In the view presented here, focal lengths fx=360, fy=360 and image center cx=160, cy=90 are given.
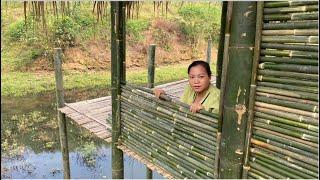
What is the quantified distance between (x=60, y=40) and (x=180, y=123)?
42.4ft

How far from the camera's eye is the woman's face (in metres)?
2.87

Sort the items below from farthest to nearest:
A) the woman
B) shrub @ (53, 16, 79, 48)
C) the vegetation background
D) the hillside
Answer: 1. shrub @ (53, 16, 79, 48)
2. the hillside
3. the vegetation background
4. the woman

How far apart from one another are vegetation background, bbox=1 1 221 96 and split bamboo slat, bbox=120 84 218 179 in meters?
9.36

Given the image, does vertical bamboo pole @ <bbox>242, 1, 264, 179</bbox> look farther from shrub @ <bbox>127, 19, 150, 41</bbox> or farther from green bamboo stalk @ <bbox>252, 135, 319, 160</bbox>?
shrub @ <bbox>127, 19, 150, 41</bbox>

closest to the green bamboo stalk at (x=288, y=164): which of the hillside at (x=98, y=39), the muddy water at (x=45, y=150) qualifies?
the muddy water at (x=45, y=150)

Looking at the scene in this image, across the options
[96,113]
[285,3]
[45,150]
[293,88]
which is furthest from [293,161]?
[45,150]

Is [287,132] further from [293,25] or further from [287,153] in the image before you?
[293,25]

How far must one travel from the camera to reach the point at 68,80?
13.5 metres

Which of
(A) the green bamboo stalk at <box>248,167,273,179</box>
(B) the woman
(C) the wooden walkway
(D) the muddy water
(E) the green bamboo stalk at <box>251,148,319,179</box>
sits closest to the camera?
(E) the green bamboo stalk at <box>251,148,319,179</box>

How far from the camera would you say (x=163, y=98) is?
9.75 ft

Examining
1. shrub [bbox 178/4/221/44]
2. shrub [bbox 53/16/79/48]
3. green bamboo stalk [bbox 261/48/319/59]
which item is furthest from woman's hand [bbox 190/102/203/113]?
shrub [bbox 178/4/221/44]

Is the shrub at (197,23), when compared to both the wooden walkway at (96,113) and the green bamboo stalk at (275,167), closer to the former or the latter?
the wooden walkway at (96,113)

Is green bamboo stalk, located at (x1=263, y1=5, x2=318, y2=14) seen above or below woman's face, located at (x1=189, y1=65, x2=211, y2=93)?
above

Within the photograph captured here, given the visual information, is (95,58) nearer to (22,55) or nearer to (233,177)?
(22,55)
